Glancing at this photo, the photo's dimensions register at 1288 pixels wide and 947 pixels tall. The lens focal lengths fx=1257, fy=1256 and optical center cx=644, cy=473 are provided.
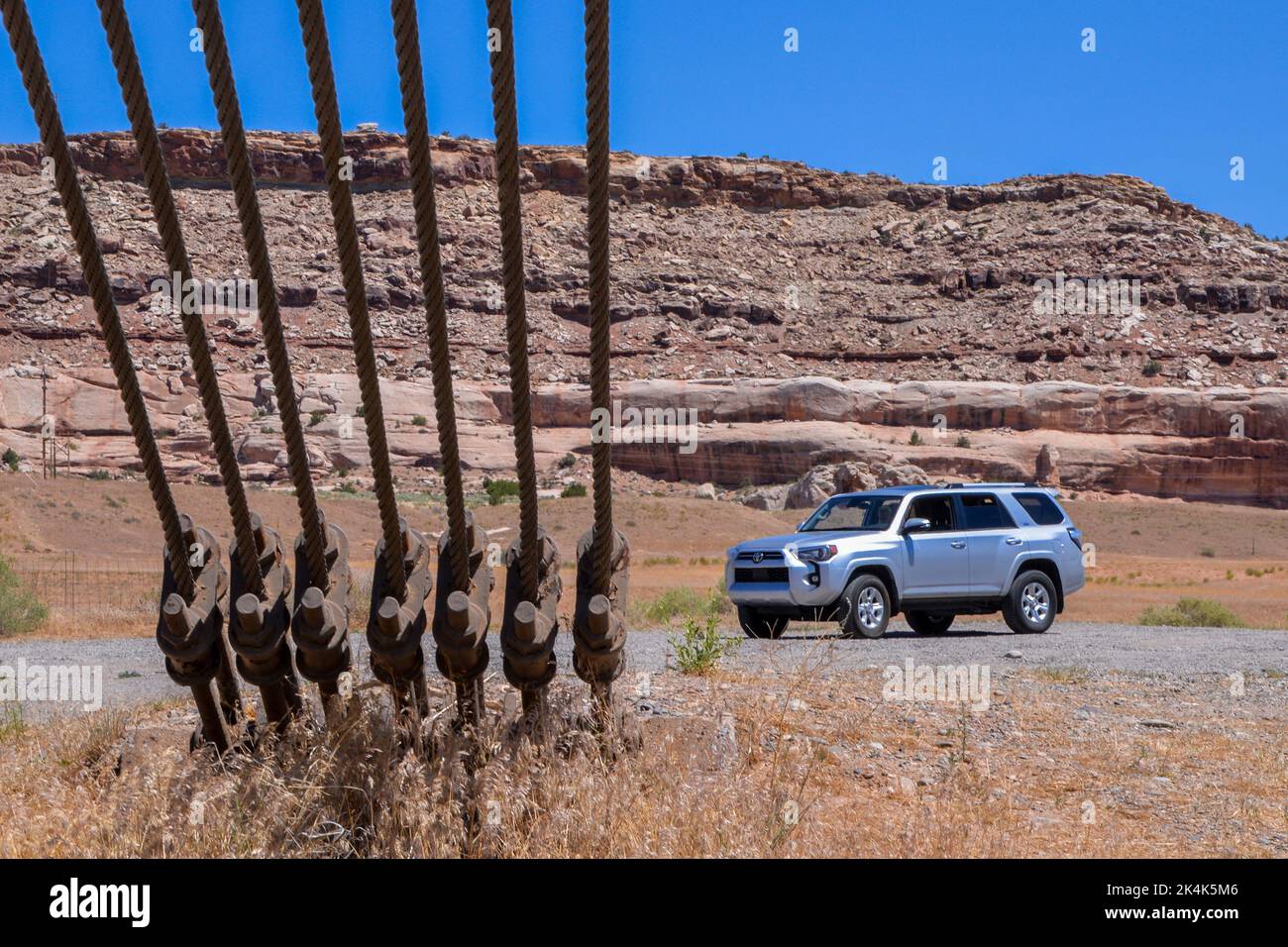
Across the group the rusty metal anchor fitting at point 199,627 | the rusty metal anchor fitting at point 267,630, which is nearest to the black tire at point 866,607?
the rusty metal anchor fitting at point 267,630

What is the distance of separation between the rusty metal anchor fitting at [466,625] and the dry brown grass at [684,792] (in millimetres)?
199

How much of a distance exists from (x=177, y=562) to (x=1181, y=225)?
315ft

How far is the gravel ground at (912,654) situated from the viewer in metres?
9.82

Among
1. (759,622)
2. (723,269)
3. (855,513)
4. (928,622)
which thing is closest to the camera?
(759,622)

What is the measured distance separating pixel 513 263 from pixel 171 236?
1.17 meters

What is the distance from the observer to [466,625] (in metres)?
4.57

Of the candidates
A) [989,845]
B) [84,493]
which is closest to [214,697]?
[989,845]

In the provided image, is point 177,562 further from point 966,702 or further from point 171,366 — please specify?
point 171,366

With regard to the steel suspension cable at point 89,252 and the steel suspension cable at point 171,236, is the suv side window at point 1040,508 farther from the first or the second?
the steel suspension cable at point 89,252

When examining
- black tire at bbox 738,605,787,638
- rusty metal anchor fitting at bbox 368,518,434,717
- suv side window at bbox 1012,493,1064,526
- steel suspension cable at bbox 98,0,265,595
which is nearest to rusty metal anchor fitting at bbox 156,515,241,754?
steel suspension cable at bbox 98,0,265,595

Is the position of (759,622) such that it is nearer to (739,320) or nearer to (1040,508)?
(1040,508)

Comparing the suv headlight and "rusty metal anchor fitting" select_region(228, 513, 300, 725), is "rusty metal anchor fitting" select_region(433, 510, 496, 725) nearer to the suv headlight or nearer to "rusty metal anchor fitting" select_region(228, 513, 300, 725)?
"rusty metal anchor fitting" select_region(228, 513, 300, 725)

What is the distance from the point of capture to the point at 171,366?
71750 millimetres

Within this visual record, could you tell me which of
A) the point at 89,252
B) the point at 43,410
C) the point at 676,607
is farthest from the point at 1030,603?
the point at 43,410
